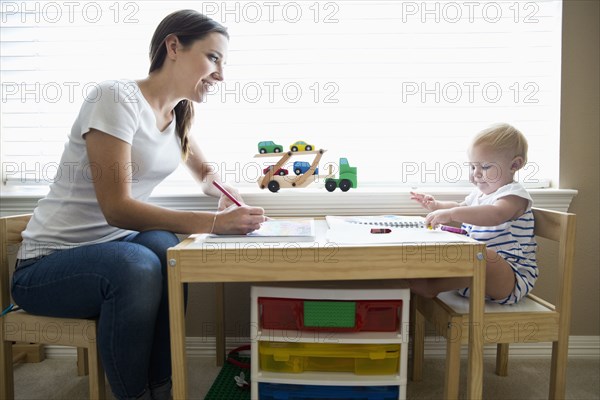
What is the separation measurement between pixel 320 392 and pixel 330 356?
0.32 feet

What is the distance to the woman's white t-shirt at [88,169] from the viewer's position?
1.14m

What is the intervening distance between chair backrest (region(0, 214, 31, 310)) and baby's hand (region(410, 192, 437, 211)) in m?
1.26

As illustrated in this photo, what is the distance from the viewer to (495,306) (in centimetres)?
125

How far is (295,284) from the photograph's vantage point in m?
1.14

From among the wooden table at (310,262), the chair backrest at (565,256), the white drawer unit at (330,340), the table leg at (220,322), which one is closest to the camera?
the wooden table at (310,262)

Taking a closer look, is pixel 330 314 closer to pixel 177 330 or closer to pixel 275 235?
pixel 275 235

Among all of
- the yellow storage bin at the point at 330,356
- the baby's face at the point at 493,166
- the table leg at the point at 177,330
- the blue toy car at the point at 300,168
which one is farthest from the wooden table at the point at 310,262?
the blue toy car at the point at 300,168

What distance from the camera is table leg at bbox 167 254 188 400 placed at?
3.15 ft

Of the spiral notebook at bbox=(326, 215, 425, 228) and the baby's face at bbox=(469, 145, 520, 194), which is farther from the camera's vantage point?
the baby's face at bbox=(469, 145, 520, 194)

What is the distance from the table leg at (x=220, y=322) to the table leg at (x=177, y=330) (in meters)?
0.67

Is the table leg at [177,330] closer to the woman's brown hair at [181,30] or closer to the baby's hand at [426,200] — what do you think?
the woman's brown hair at [181,30]

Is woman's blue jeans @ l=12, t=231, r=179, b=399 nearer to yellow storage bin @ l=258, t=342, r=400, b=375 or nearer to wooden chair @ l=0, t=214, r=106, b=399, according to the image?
wooden chair @ l=0, t=214, r=106, b=399

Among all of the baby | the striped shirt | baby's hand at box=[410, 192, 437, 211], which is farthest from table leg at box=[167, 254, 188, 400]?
baby's hand at box=[410, 192, 437, 211]

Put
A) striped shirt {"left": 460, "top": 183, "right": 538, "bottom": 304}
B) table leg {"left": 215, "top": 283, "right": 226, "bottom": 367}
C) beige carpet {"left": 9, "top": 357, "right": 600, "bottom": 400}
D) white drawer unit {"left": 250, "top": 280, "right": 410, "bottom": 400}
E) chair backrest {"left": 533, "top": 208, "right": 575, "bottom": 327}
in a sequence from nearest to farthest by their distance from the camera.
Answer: white drawer unit {"left": 250, "top": 280, "right": 410, "bottom": 400}
chair backrest {"left": 533, "top": 208, "right": 575, "bottom": 327}
striped shirt {"left": 460, "top": 183, "right": 538, "bottom": 304}
beige carpet {"left": 9, "top": 357, "right": 600, "bottom": 400}
table leg {"left": 215, "top": 283, "right": 226, "bottom": 367}
